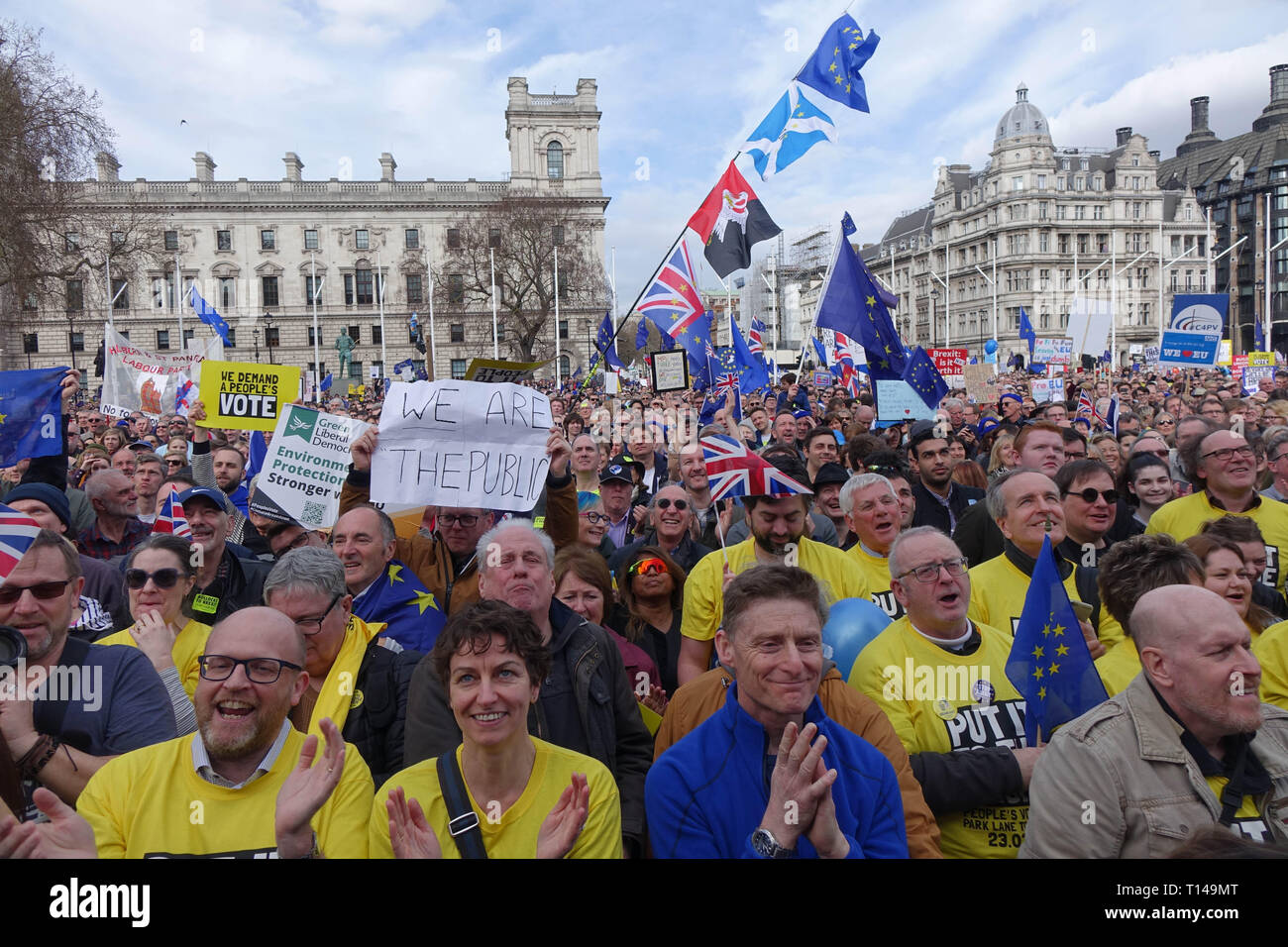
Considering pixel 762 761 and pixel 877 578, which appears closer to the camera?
pixel 762 761

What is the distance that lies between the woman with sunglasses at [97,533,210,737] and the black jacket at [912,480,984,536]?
4.51 m

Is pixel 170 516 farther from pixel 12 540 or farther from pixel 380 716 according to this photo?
pixel 380 716

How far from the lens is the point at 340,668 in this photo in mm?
3203

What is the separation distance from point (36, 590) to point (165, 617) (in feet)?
2.42

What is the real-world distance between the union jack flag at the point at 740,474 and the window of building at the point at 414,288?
227ft

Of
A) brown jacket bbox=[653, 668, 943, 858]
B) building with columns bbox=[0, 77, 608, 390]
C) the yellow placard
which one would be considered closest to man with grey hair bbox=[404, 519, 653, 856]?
brown jacket bbox=[653, 668, 943, 858]

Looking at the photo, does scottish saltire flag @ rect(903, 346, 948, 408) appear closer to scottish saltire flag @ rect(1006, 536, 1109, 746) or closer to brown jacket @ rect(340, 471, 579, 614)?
brown jacket @ rect(340, 471, 579, 614)

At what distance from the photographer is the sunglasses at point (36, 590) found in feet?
9.28

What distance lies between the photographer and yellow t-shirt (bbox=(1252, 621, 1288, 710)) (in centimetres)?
306

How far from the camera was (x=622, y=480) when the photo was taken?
6695mm

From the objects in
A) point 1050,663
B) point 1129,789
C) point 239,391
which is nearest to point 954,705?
point 1050,663

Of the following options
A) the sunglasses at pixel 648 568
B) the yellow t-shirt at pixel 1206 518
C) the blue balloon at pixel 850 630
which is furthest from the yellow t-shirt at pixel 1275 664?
the sunglasses at pixel 648 568
